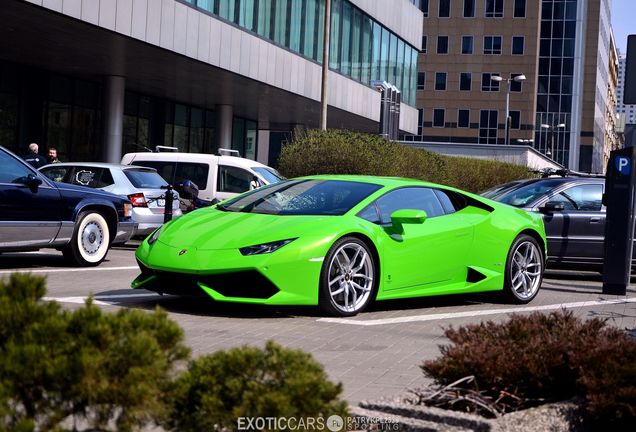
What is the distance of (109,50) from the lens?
28.4m

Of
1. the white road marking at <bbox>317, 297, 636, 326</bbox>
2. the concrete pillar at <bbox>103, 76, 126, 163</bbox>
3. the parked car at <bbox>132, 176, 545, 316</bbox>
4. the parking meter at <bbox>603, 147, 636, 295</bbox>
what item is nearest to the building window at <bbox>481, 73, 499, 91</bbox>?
the concrete pillar at <bbox>103, 76, 126, 163</bbox>

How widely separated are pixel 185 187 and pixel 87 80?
18.7 m

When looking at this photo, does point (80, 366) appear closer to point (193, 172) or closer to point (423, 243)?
point (423, 243)

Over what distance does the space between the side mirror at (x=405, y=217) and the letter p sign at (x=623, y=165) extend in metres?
4.12

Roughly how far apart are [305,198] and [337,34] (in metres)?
32.0

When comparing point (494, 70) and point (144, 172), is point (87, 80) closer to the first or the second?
point (144, 172)

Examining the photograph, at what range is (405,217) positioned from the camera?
32.5 feet

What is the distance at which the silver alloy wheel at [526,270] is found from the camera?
11.4 m

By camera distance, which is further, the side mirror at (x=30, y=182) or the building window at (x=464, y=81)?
the building window at (x=464, y=81)

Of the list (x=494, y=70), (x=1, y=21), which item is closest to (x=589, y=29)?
(x=494, y=70)

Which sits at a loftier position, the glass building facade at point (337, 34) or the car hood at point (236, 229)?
the glass building facade at point (337, 34)

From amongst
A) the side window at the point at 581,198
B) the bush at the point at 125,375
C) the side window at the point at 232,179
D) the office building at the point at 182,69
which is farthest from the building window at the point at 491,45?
the bush at the point at 125,375

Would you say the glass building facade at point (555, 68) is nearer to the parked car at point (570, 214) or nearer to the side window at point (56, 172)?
the side window at point (56, 172)

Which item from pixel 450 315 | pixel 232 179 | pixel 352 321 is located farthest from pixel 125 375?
pixel 232 179
